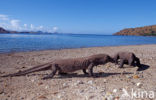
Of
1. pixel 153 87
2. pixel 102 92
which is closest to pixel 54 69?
pixel 102 92

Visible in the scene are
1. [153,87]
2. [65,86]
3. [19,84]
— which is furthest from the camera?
[19,84]

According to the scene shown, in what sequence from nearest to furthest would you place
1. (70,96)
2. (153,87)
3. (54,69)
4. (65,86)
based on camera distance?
(70,96) < (153,87) < (65,86) < (54,69)

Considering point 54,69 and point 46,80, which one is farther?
point 54,69

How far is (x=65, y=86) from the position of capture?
19.8 feet

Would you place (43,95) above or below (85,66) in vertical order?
below

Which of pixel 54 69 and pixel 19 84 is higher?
pixel 54 69

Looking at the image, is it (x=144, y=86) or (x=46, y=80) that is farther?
(x=46, y=80)

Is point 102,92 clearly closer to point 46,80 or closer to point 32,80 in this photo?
point 46,80

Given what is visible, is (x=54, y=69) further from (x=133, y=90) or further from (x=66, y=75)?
(x=133, y=90)

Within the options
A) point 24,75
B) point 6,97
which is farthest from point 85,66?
point 6,97

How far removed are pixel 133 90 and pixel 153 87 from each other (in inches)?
37.3

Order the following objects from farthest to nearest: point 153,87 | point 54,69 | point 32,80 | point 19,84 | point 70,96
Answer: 1. point 54,69
2. point 32,80
3. point 19,84
4. point 153,87
5. point 70,96

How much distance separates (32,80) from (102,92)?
358 centimetres

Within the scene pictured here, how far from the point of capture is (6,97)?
5129 millimetres
